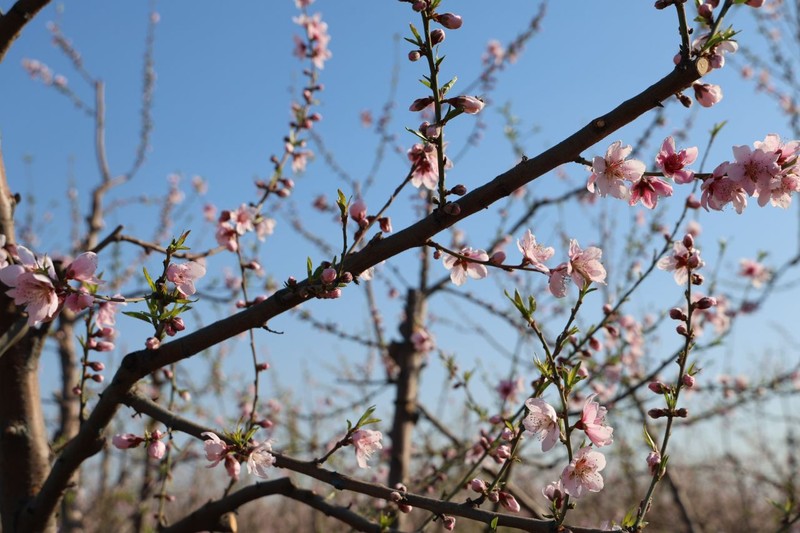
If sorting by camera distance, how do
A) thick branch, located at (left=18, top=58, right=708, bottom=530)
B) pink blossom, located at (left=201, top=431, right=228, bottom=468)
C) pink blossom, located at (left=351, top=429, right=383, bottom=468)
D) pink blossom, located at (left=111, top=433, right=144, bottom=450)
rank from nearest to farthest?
1. thick branch, located at (left=18, top=58, right=708, bottom=530)
2. pink blossom, located at (left=201, top=431, right=228, bottom=468)
3. pink blossom, located at (left=351, top=429, right=383, bottom=468)
4. pink blossom, located at (left=111, top=433, right=144, bottom=450)

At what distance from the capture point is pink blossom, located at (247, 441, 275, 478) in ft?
5.48

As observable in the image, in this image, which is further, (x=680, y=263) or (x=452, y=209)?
(x=680, y=263)

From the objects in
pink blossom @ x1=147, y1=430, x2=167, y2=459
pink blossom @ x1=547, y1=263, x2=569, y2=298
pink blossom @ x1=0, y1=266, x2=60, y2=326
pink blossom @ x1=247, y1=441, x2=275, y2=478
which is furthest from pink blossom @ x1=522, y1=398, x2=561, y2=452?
pink blossom @ x1=0, y1=266, x2=60, y2=326

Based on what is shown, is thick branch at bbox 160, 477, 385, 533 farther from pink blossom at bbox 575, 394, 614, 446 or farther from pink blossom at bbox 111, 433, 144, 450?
pink blossom at bbox 575, 394, 614, 446

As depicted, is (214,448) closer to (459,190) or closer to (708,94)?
(459,190)

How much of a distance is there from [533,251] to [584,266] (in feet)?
0.49

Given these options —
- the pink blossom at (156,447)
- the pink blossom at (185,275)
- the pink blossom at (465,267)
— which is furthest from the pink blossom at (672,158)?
the pink blossom at (156,447)

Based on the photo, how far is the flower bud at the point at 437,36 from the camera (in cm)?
159

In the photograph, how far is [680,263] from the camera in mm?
2012

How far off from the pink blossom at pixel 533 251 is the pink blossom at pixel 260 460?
0.82 metres

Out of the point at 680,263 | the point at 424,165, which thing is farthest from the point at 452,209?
the point at 680,263

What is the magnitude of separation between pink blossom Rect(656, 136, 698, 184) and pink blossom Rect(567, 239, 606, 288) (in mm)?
272

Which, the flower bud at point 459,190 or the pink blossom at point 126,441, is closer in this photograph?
the flower bud at point 459,190

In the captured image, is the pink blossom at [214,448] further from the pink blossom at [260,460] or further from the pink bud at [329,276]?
the pink bud at [329,276]
